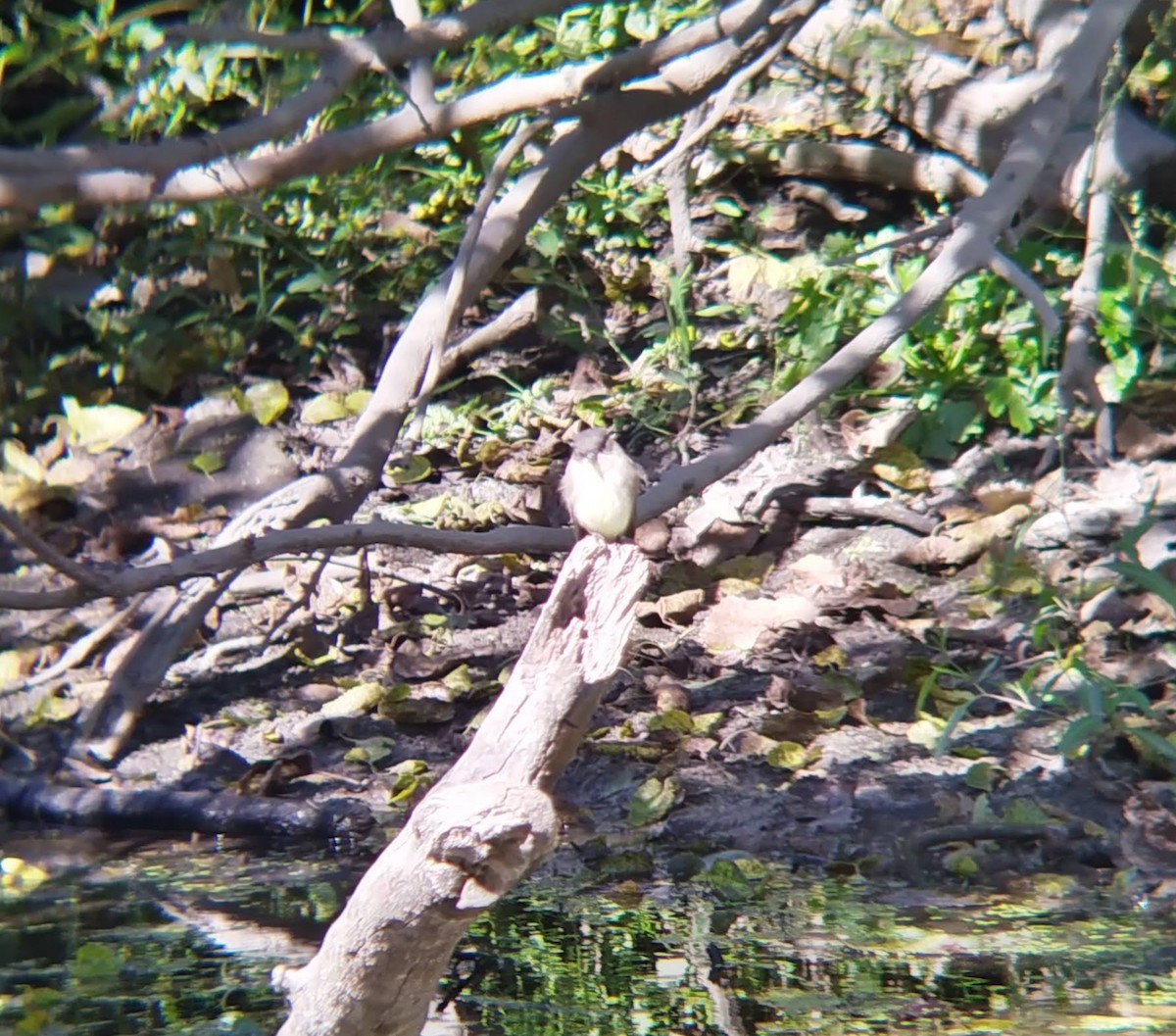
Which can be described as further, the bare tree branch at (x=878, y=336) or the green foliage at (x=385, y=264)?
the green foliage at (x=385, y=264)

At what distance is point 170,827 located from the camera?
474cm

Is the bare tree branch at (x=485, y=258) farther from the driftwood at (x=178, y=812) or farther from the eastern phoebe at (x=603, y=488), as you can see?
the eastern phoebe at (x=603, y=488)

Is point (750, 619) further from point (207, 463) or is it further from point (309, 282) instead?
point (309, 282)

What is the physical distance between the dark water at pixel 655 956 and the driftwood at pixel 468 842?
0.82 metres

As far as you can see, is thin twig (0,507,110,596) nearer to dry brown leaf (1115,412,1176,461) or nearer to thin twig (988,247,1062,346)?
thin twig (988,247,1062,346)

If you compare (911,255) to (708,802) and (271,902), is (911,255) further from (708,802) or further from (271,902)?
(271,902)

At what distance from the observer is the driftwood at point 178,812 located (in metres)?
4.62

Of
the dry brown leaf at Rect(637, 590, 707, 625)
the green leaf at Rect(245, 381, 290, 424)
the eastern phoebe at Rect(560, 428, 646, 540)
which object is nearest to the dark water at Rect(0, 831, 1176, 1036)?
the eastern phoebe at Rect(560, 428, 646, 540)

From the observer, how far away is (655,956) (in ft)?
11.3

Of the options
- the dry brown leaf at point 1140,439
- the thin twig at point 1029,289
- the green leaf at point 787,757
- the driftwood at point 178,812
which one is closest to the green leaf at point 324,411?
the driftwood at point 178,812

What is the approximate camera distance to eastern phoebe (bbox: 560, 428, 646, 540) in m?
3.92


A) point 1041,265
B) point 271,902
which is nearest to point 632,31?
point 1041,265

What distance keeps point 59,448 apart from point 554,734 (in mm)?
5153

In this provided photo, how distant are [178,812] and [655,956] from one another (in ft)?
6.24
